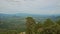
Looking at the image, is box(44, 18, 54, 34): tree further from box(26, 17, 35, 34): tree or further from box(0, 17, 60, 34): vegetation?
box(26, 17, 35, 34): tree

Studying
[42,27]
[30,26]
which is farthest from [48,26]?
[30,26]

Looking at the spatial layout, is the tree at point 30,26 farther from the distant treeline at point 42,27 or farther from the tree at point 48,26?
the tree at point 48,26

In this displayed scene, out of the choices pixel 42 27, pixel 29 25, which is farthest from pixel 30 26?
pixel 42 27

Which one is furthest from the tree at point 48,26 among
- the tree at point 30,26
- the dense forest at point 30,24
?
the tree at point 30,26

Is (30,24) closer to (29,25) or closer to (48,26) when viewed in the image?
(29,25)

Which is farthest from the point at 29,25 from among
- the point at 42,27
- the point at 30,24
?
the point at 42,27

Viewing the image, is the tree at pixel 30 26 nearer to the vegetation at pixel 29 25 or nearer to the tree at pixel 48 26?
the vegetation at pixel 29 25

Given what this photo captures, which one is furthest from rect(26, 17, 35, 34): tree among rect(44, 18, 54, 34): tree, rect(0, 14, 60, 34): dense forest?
rect(44, 18, 54, 34): tree

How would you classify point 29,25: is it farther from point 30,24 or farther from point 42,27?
point 42,27
